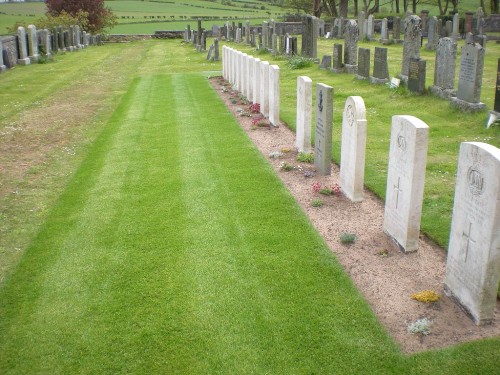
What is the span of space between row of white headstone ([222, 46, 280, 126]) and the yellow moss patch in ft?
25.6

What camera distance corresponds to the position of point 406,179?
6078mm

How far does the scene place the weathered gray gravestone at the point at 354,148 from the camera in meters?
7.46

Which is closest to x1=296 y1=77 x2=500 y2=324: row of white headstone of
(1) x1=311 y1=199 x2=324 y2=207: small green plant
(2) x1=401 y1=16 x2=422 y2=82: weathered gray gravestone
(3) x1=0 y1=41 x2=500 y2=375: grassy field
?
(3) x1=0 y1=41 x2=500 y2=375: grassy field

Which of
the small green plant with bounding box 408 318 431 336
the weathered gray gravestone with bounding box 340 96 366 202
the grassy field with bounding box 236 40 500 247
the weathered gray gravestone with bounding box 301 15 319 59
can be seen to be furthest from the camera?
the weathered gray gravestone with bounding box 301 15 319 59

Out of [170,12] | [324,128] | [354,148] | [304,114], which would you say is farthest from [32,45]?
[170,12]

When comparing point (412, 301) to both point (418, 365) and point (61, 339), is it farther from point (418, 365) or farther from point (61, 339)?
point (61, 339)

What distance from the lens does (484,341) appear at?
4578mm

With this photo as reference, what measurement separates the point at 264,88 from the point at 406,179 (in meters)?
7.83

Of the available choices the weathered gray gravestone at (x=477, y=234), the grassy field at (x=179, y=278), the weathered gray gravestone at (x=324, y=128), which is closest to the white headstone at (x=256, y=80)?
the grassy field at (x=179, y=278)

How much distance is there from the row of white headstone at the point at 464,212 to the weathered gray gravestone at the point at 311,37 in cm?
1819

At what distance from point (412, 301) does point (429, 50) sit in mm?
23439

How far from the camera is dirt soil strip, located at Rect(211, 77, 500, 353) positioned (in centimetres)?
478

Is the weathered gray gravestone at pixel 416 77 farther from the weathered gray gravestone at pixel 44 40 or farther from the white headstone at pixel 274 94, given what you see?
the weathered gray gravestone at pixel 44 40

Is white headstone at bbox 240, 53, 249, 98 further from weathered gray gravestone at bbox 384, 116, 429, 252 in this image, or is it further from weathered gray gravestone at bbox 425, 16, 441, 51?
weathered gray gravestone at bbox 425, 16, 441, 51
